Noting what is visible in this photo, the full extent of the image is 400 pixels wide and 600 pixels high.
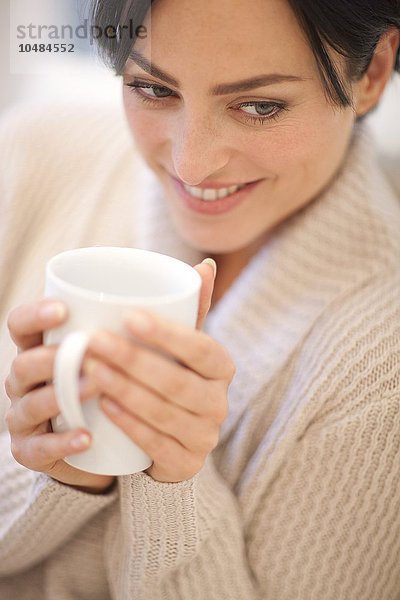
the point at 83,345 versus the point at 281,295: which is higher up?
the point at 83,345

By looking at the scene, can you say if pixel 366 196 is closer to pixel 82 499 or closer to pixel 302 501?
pixel 302 501

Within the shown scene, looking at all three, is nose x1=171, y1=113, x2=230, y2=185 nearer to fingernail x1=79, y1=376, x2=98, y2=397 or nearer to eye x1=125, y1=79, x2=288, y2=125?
eye x1=125, y1=79, x2=288, y2=125

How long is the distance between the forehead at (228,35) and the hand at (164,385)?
0.32 m

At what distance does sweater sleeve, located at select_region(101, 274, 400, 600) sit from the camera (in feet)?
2.71

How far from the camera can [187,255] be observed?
42.8 inches

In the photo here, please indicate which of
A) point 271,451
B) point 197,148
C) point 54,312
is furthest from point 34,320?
point 271,451

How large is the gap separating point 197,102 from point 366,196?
354 mm

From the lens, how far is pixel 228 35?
0.71 meters

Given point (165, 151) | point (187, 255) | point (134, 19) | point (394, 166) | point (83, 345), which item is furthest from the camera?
point (394, 166)

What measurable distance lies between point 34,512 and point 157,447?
0.31 m

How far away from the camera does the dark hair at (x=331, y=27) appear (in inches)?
28.1

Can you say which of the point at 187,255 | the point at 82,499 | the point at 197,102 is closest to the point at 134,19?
the point at 197,102

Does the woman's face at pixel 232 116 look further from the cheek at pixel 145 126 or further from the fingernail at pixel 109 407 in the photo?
the fingernail at pixel 109 407

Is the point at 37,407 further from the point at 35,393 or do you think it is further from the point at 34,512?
the point at 34,512
